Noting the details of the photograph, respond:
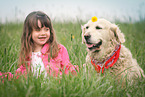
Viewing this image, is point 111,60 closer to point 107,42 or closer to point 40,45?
point 107,42

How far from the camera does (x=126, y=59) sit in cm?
278

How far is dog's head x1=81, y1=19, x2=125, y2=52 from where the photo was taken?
2710 millimetres

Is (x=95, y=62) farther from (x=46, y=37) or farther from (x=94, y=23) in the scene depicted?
(x=46, y=37)

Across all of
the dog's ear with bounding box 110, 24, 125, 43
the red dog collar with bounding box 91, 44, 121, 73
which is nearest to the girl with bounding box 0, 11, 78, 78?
the red dog collar with bounding box 91, 44, 121, 73

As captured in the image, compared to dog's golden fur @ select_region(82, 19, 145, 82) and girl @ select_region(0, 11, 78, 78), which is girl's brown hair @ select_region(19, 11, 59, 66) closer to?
girl @ select_region(0, 11, 78, 78)

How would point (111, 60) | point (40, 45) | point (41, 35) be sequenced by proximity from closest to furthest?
1. point (111, 60)
2. point (41, 35)
3. point (40, 45)

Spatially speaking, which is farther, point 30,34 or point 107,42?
point 30,34

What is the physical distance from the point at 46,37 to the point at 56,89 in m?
1.39

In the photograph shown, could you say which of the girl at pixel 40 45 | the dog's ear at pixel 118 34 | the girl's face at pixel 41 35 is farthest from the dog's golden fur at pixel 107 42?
the girl's face at pixel 41 35

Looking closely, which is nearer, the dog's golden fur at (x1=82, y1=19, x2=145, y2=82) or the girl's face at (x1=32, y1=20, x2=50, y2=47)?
the dog's golden fur at (x1=82, y1=19, x2=145, y2=82)

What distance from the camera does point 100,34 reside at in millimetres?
2768

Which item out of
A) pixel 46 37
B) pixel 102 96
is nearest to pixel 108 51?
pixel 102 96

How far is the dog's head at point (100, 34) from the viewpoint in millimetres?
2710

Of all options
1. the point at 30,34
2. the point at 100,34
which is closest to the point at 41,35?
Result: the point at 30,34
